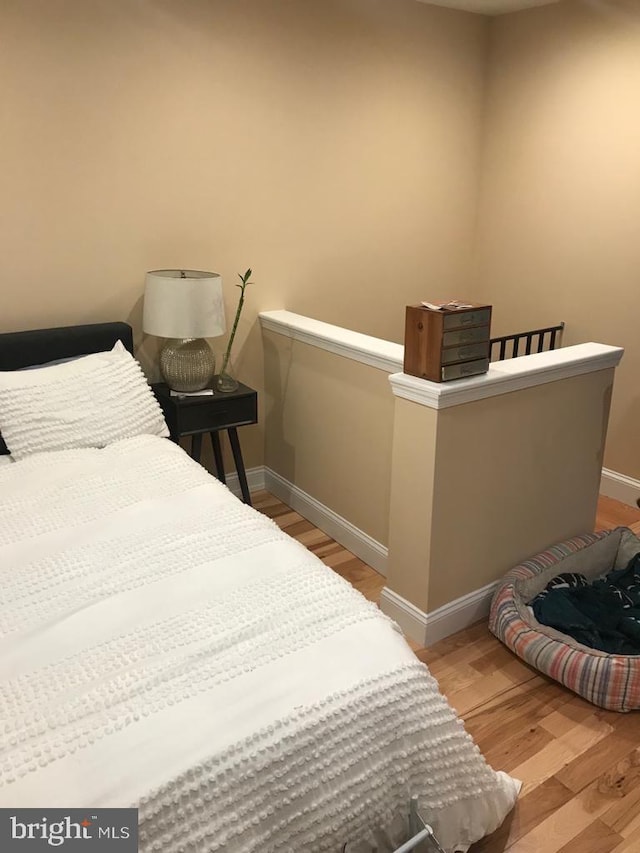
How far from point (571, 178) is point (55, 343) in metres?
2.70

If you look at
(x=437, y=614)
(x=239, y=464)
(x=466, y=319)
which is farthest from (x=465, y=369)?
(x=239, y=464)

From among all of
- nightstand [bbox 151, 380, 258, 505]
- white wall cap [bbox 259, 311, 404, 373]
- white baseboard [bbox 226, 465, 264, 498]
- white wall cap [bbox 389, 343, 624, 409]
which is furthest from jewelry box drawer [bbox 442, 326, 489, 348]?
white baseboard [bbox 226, 465, 264, 498]

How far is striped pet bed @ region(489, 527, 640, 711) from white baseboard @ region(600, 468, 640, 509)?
771 mm

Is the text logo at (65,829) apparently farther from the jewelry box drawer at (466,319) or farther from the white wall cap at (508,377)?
the jewelry box drawer at (466,319)

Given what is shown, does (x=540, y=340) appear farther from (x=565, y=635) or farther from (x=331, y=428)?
(x=565, y=635)

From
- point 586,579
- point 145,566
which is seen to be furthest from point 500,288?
point 145,566

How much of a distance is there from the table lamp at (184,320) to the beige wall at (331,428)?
0.45 m

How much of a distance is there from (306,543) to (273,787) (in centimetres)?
192

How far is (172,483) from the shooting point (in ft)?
7.53

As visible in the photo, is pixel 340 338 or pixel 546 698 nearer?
pixel 546 698

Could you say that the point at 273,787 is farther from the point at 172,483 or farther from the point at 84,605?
the point at 172,483

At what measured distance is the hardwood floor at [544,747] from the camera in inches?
71.5

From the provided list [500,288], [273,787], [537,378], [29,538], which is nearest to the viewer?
[273,787]

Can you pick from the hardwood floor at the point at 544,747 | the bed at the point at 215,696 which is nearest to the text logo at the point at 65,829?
the bed at the point at 215,696
